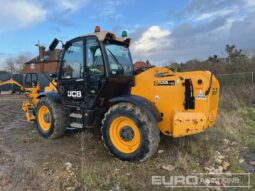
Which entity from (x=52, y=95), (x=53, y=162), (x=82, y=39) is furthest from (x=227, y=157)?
(x=52, y=95)

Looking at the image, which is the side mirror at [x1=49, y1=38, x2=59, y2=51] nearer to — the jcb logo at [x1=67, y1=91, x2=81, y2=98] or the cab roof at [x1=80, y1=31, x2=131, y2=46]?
the cab roof at [x1=80, y1=31, x2=131, y2=46]

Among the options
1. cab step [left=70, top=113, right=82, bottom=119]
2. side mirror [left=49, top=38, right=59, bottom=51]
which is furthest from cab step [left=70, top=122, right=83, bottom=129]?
side mirror [left=49, top=38, right=59, bottom=51]

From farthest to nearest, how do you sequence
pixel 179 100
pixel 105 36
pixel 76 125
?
1. pixel 76 125
2. pixel 105 36
3. pixel 179 100

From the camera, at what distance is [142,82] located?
17.1 ft

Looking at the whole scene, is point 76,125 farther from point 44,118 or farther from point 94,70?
point 44,118

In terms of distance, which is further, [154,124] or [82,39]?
[82,39]

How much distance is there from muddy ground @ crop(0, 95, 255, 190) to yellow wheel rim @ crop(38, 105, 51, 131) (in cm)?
30

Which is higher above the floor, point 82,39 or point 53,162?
point 82,39

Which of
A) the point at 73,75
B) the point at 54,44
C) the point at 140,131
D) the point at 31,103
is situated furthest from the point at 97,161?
the point at 31,103

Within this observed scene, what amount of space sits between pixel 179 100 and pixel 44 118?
3.67 m

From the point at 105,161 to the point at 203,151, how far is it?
1.95m

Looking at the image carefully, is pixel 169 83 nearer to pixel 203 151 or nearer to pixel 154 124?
pixel 154 124

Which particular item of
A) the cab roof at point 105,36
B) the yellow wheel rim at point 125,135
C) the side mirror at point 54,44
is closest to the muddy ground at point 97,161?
the yellow wheel rim at point 125,135

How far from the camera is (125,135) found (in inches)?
190
